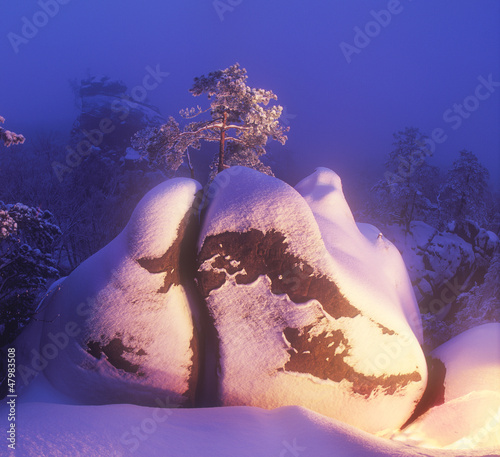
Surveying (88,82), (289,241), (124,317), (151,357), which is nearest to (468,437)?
(289,241)

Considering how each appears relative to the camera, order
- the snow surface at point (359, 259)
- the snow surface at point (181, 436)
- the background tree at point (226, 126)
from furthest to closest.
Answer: the background tree at point (226, 126), the snow surface at point (359, 259), the snow surface at point (181, 436)

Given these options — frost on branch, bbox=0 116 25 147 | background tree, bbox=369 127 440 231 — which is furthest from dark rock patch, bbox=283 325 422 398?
background tree, bbox=369 127 440 231

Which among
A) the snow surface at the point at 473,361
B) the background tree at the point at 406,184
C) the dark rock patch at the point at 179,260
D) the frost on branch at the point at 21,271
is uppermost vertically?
the background tree at the point at 406,184

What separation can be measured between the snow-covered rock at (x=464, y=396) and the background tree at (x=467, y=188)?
16496 millimetres

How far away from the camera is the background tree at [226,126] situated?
10.0 meters

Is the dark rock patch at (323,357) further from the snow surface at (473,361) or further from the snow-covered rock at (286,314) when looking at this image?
the snow surface at (473,361)


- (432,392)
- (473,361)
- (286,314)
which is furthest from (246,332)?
(473,361)

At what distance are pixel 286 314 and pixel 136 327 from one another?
8.10 ft

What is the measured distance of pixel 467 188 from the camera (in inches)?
754

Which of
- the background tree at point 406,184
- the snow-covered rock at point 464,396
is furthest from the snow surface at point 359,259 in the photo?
the background tree at point 406,184

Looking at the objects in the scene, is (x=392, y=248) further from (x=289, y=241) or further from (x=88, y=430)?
(x=88, y=430)

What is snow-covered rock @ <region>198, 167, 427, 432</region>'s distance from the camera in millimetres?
4770

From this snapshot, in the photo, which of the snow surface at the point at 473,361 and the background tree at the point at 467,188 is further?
the background tree at the point at 467,188

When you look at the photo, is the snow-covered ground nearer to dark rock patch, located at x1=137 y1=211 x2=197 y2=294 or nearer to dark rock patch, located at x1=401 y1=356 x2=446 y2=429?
dark rock patch, located at x1=137 y1=211 x2=197 y2=294
